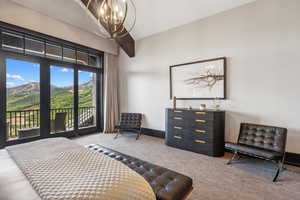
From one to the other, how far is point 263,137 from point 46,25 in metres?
5.78

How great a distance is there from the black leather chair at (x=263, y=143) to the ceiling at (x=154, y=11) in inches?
109

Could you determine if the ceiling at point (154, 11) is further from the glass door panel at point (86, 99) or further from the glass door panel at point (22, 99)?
the glass door panel at point (86, 99)

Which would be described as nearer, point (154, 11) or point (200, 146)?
point (200, 146)

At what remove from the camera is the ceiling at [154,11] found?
11.1ft

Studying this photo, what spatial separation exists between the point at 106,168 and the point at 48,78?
12.8 ft

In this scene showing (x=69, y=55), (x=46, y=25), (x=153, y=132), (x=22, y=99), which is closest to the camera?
(x=22, y=99)

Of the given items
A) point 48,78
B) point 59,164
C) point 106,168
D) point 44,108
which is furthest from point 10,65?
point 106,168

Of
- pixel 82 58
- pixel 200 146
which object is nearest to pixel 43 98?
pixel 82 58

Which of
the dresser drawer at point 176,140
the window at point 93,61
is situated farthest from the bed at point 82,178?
the window at point 93,61

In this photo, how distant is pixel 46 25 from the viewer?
3.79m

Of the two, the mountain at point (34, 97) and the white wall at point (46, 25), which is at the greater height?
the white wall at point (46, 25)

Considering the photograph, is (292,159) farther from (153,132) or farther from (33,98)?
(33,98)

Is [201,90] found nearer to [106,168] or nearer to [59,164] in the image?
[106,168]

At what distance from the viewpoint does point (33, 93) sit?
3834 mm
